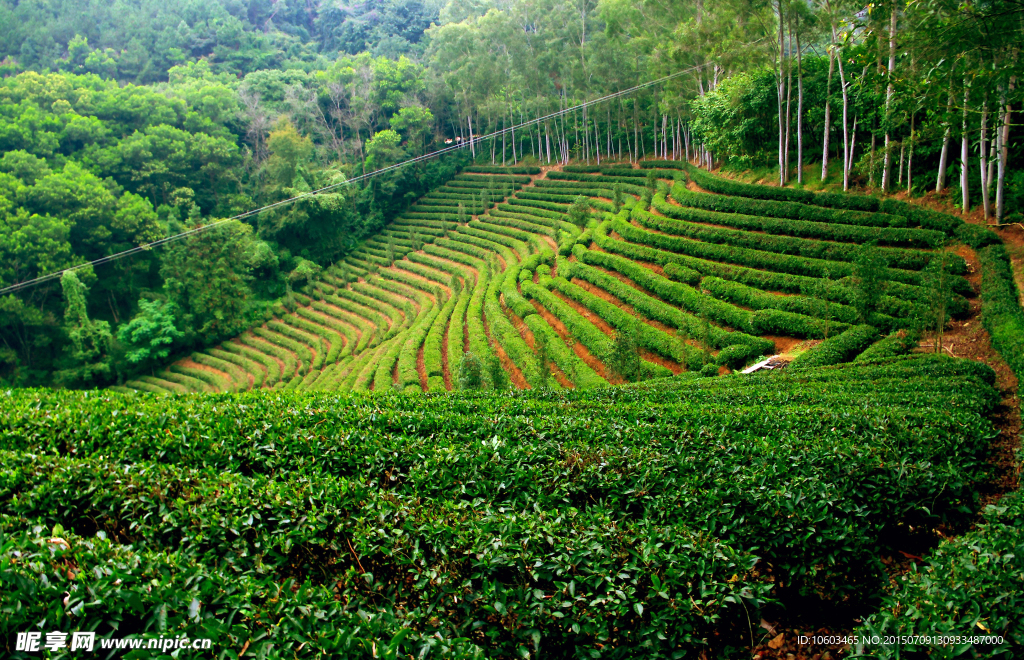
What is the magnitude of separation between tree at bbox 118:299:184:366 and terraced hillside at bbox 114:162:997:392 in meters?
1.52

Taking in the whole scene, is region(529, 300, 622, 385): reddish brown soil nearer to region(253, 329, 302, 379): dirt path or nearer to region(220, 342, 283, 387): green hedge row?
region(253, 329, 302, 379): dirt path

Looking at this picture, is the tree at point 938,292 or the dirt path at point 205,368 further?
the dirt path at point 205,368

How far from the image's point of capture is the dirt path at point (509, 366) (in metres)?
21.4

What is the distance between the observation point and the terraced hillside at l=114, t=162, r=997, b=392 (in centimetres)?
1742

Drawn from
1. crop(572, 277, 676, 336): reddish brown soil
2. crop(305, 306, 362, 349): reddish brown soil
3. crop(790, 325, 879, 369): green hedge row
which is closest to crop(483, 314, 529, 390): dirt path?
crop(572, 277, 676, 336): reddish brown soil

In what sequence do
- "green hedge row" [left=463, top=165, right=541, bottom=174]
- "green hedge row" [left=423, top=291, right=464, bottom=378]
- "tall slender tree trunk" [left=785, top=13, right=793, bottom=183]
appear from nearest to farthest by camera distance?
"green hedge row" [left=423, top=291, right=464, bottom=378]
"tall slender tree trunk" [left=785, top=13, right=793, bottom=183]
"green hedge row" [left=463, top=165, right=541, bottom=174]

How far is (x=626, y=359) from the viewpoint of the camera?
17.8m

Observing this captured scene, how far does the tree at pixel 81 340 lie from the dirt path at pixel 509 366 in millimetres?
26463

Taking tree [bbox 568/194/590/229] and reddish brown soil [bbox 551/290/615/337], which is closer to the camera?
reddish brown soil [bbox 551/290/615/337]

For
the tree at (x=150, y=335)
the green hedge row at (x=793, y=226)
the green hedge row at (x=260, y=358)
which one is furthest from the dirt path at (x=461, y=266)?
the tree at (x=150, y=335)

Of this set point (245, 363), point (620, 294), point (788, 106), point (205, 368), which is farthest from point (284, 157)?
point (788, 106)

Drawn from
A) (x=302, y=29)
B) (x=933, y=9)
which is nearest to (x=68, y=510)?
(x=933, y=9)

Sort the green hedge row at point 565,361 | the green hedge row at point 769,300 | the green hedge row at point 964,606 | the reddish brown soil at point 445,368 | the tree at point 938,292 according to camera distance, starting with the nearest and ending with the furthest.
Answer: the green hedge row at point 964,606, the tree at point 938,292, the green hedge row at point 769,300, the green hedge row at point 565,361, the reddish brown soil at point 445,368

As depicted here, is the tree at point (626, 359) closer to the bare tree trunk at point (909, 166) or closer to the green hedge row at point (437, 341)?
the green hedge row at point (437, 341)
